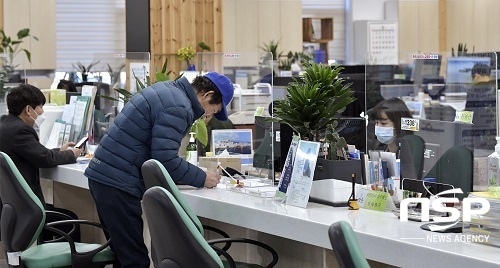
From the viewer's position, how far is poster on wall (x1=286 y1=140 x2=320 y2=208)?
3842mm

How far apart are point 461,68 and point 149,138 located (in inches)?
182

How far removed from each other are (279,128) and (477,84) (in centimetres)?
314

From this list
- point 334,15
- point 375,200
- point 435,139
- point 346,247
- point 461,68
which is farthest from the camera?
point 334,15

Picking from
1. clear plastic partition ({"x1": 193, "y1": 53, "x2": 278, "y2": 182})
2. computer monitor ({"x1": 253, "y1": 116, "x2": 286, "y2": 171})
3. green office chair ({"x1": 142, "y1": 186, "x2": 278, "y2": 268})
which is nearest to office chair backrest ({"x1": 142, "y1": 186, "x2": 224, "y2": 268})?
green office chair ({"x1": 142, "y1": 186, "x2": 278, "y2": 268})

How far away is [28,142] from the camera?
5555 mm

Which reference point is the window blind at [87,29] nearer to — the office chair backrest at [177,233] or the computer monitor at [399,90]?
the computer monitor at [399,90]

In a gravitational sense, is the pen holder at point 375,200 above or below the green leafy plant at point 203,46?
below

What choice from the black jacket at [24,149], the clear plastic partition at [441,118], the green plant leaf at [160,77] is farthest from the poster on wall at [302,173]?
the black jacket at [24,149]

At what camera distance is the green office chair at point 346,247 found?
2.21m

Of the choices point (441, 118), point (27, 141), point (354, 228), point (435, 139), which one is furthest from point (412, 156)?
point (441, 118)

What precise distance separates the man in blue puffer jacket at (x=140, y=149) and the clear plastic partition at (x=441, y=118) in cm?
89

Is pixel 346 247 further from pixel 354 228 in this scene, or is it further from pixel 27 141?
pixel 27 141

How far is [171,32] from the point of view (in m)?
12.8

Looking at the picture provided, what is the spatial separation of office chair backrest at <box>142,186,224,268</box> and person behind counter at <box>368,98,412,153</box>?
3.05 metres
